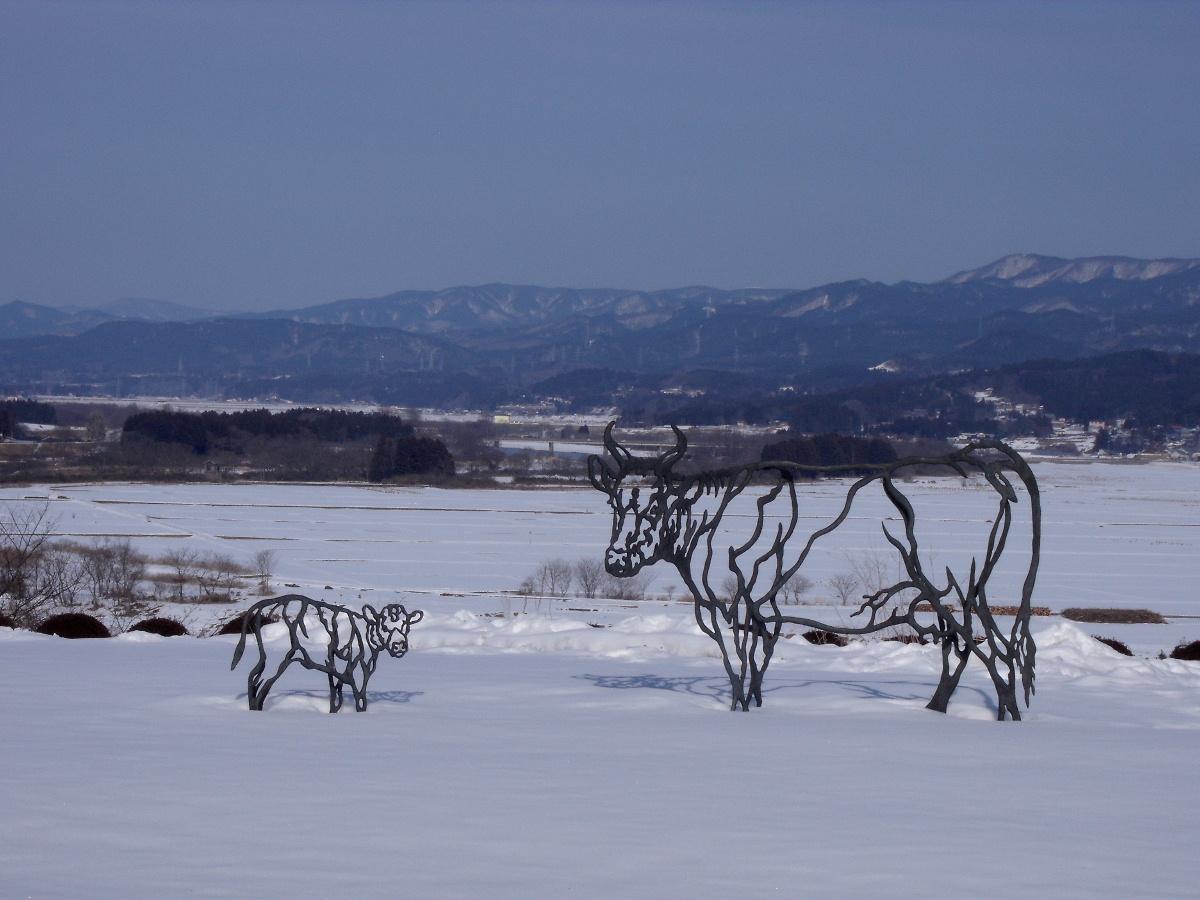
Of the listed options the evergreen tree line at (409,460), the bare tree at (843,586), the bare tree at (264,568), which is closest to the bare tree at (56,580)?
the bare tree at (264,568)

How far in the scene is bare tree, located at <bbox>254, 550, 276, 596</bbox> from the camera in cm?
3165

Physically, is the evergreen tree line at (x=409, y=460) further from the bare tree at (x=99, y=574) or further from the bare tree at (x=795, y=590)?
the bare tree at (x=795, y=590)

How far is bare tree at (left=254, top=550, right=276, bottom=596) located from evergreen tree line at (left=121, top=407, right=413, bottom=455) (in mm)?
54418

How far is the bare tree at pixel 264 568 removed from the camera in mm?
31652

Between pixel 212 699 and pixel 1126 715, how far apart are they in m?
7.57

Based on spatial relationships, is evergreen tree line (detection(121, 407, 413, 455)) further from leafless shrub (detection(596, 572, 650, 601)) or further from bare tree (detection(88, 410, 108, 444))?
leafless shrub (detection(596, 572, 650, 601))

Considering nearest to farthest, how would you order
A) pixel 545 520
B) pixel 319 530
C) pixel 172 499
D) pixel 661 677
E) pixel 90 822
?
pixel 90 822
pixel 661 677
pixel 319 530
pixel 545 520
pixel 172 499

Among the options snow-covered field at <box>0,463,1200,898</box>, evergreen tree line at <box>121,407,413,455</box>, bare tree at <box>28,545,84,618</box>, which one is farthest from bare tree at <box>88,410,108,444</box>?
snow-covered field at <box>0,463,1200,898</box>

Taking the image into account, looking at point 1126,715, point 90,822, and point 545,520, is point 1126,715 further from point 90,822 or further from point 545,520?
point 545,520

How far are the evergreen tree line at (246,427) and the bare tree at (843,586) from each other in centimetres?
6027

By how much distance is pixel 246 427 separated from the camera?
Answer: 102 meters

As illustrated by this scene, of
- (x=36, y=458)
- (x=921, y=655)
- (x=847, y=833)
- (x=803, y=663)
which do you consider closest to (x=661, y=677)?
(x=803, y=663)

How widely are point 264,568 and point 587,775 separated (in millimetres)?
28126

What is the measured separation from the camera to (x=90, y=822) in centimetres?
676
